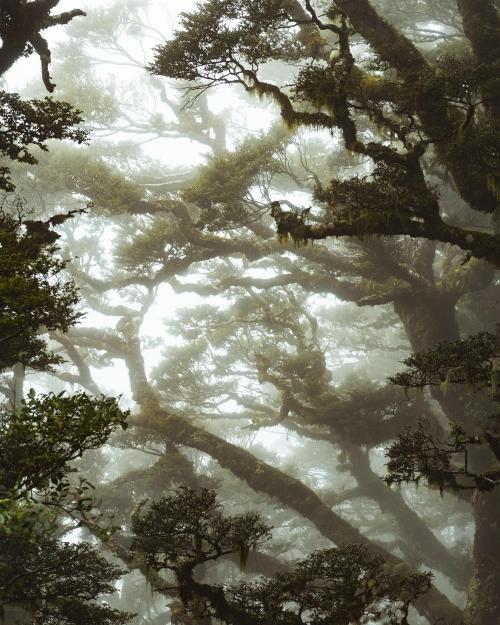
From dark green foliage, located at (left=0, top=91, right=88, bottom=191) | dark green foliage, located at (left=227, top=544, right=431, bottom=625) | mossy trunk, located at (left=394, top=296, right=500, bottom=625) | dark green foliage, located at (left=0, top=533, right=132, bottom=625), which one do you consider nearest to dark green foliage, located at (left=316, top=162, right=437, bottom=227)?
dark green foliage, located at (left=0, top=91, right=88, bottom=191)

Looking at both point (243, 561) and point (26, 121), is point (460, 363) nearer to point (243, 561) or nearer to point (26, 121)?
point (243, 561)

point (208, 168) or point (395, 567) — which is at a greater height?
point (208, 168)

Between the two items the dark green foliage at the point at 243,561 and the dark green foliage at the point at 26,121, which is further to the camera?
the dark green foliage at the point at 243,561

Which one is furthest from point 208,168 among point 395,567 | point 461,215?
point 461,215

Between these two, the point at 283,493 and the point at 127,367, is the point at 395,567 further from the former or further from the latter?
the point at 127,367

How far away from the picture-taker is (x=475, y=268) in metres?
15.6

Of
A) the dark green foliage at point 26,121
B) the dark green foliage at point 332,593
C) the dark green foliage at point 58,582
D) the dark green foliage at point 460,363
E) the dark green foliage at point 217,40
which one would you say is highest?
the dark green foliage at point 217,40

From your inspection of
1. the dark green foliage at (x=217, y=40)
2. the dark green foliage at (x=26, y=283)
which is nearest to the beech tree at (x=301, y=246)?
the dark green foliage at (x=217, y=40)

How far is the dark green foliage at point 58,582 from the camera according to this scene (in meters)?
6.58

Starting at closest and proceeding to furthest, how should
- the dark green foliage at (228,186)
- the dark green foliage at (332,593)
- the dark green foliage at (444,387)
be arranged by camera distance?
the dark green foliage at (332,593)
the dark green foliage at (444,387)
the dark green foliage at (228,186)

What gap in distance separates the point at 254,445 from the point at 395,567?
21558mm

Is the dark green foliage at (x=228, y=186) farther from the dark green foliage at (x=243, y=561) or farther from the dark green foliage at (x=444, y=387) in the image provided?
the dark green foliage at (x=243, y=561)

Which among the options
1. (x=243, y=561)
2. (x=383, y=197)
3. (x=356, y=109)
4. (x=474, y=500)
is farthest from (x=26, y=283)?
(x=474, y=500)

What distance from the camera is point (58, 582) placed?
7234 millimetres
